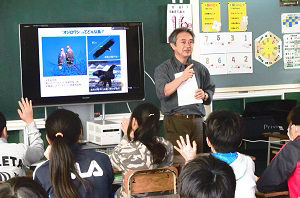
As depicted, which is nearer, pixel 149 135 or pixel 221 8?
pixel 149 135

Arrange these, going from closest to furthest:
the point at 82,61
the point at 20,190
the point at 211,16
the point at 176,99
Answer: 1. the point at 20,190
2. the point at 176,99
3. the point at 82,61
4. the point at 211,16

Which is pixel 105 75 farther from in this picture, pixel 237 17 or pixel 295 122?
pixel 295 122

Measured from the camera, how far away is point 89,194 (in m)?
2.52

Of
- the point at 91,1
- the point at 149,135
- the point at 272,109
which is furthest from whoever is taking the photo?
the point at 272,109

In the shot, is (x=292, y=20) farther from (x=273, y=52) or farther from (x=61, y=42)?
(x=61, y=42)

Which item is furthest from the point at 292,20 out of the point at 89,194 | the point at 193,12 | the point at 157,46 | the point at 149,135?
the point at 89,194

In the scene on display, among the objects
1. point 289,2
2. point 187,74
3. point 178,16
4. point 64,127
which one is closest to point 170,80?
point 187,74

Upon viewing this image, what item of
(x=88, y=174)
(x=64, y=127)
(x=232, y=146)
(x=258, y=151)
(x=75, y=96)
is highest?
(x=75, y=96)

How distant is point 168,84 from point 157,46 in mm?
1071

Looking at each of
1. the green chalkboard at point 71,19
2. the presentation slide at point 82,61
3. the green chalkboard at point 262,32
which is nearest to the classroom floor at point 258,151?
the green chalkboard at point 262,32

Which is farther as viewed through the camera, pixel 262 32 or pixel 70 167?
pixel 262 32

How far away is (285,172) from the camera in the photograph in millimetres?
2822

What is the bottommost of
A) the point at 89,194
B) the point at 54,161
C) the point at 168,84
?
the point at 89,194

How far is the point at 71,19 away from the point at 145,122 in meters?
2.00
